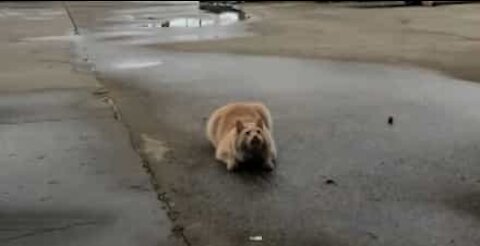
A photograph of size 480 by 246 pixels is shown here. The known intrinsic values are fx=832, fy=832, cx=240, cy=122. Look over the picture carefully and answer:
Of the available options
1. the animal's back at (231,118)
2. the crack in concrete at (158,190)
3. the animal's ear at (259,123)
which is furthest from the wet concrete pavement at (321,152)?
the animal's ear at (259,123)

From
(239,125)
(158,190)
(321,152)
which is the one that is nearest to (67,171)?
(158,190)

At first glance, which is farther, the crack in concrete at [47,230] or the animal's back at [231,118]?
the animal's back at [231,118]

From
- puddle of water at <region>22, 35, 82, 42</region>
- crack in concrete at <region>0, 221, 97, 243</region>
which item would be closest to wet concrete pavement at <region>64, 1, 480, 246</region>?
crack in concrete at <region>0, 221, 97, 243</region>

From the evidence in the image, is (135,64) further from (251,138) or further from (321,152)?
(251,138)

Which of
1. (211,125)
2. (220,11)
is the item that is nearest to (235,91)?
(211,125)

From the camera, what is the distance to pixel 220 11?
1794cm

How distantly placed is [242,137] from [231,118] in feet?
1.57

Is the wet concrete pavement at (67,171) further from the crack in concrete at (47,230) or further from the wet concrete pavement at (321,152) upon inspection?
the wet concrete pavement at (321,152)

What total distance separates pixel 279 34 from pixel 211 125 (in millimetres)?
7327

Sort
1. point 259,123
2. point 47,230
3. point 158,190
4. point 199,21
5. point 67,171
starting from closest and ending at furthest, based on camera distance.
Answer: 1. point 47,230
2. point 158,190
3. point 67,171
4. point 259,123
5. point 199,21

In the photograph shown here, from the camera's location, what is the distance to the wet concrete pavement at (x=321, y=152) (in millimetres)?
4188

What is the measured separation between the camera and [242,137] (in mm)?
5215

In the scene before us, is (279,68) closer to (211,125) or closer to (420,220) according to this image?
(211,125)

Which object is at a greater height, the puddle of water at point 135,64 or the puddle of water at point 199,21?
the puddle of water at point 135,64
